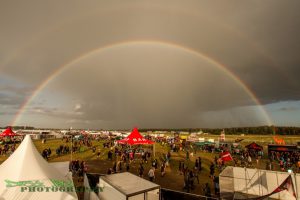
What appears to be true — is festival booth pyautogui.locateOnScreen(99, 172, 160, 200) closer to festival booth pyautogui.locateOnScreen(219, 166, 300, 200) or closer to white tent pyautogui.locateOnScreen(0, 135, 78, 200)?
white tent pyautogui.locateOnScreen(0, 135, 78, 200)

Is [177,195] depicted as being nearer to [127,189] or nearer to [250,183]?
[127,189]

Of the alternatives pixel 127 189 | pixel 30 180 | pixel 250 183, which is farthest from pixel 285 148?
pixel 30 180

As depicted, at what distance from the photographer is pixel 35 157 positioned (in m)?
10.8

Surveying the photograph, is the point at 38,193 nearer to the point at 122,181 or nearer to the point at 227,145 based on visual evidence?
the point at 122,181

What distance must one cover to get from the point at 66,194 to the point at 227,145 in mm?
40341

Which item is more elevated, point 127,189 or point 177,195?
point 127,189

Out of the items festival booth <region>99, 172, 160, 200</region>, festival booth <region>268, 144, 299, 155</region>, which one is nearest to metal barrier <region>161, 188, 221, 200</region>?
festival booth <region>99, 172, 160, 200</region>

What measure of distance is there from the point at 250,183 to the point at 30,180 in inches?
548

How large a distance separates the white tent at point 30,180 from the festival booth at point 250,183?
10.5m

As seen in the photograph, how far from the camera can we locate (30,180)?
9.87 metres

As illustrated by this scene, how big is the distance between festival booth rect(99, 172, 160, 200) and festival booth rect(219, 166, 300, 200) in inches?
278

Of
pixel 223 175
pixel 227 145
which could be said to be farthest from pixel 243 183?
pixel 227 145

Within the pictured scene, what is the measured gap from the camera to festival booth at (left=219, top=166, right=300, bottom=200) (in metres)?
13.5

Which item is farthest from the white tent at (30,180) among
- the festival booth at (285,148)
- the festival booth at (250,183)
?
the festival booth at (285,148)
